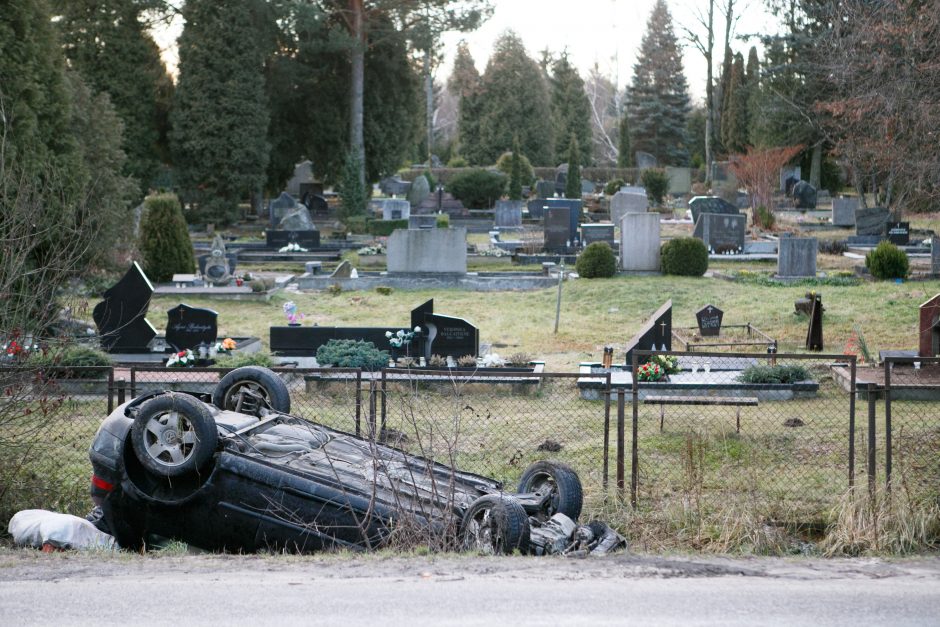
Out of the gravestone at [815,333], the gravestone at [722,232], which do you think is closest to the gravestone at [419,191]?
the gravestone at [722,232]

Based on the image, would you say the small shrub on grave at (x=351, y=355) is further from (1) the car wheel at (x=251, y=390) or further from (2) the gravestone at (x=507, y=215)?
(2) the gravestone at (x=507, y=215)

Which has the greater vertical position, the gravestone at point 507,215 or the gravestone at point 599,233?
the gravestone at point 507,215

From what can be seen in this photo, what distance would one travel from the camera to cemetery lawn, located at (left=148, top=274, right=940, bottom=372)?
54.4 ft

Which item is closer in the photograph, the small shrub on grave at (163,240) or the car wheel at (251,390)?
the car wheel at (251,390)

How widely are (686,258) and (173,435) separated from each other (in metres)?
17.8

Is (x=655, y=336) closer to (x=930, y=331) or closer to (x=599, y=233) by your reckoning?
(x=930, y=331)

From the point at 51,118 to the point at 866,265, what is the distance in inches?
669

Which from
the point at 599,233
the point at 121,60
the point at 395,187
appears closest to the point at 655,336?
the point at 599,233

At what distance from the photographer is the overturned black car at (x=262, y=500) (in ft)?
22.9

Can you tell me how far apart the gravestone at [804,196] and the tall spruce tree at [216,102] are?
22.7 m

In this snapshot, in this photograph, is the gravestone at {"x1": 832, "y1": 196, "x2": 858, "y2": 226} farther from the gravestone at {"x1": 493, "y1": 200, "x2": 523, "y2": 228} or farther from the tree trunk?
the tree trunk

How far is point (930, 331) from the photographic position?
13133 mm

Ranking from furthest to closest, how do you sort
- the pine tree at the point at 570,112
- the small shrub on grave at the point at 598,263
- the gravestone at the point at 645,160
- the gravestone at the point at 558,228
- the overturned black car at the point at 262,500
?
1. the pine tree at the point at 570,112
2. the gravestone at the point at 645,160
3. the gravestone at the point at 558,228
4. the small shrub on grave at the point at 598,263
5. the overturned black car at the point at 262,500

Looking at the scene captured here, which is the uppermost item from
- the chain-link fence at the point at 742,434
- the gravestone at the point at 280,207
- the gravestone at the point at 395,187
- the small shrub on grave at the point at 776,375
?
the gravestone at the point at 395,187
